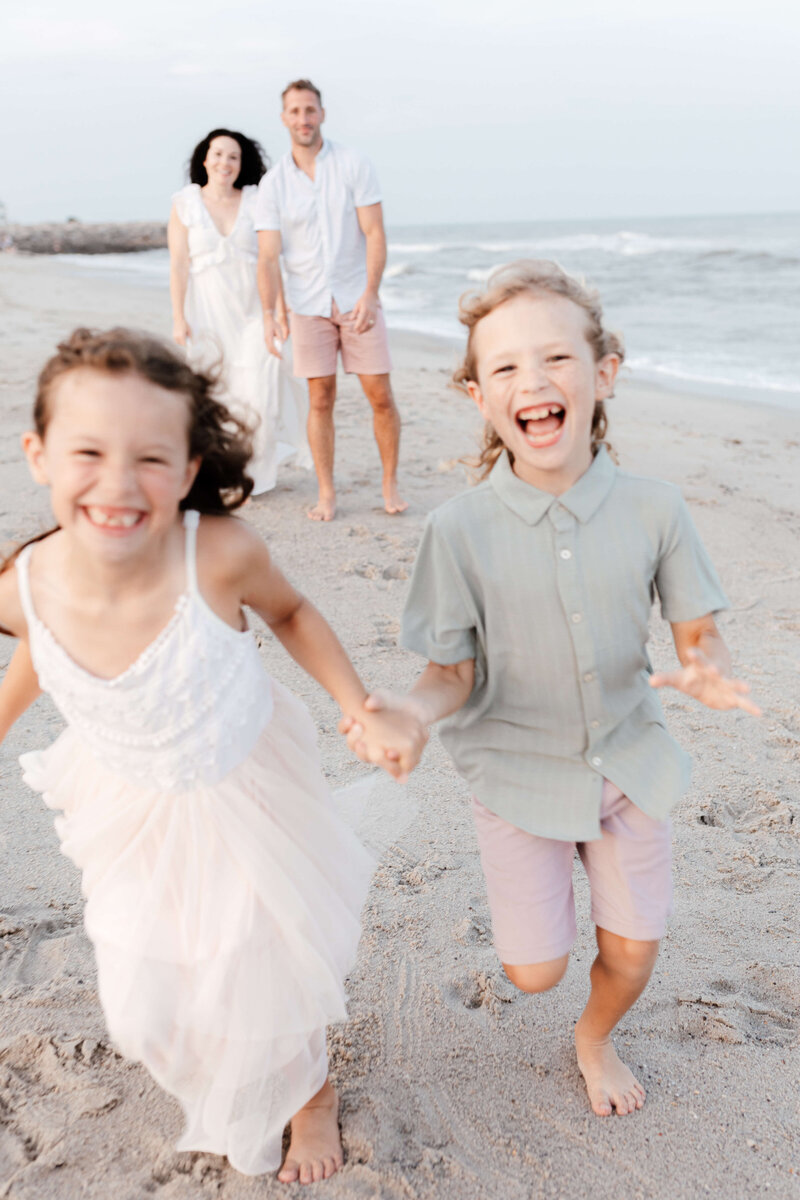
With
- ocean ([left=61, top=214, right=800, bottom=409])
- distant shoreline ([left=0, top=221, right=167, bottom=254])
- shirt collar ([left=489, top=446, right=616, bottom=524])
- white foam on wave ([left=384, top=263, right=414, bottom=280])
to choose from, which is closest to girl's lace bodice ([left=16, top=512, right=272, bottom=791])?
shirt collar ([left=489, top=446, right=616, bottom=524])

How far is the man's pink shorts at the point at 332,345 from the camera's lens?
5.27 meters

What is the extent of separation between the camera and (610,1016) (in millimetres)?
2025

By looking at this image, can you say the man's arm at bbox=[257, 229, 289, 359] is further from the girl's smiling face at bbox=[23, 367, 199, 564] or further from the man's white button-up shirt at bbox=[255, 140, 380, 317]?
the girl's smiling face at bbox=[23, 367, 199, 564]

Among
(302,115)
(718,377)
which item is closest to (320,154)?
(302,115)

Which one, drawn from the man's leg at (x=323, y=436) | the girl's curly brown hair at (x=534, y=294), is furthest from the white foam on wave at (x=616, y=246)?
the girl's curly brown hair at (x=534, y=294)

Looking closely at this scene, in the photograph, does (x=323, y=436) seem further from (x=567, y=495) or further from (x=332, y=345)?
(x=567, y=495)

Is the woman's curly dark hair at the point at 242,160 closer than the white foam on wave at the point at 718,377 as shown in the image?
Yes

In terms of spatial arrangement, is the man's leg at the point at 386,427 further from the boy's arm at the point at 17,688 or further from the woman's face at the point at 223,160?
the boy's arm at the point at 17,688

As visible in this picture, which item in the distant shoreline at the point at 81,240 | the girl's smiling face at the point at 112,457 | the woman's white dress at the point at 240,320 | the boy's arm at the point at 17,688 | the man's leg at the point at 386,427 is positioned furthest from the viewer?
the distant shoreline at the point at 81,240

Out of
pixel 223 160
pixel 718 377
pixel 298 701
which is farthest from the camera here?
pixel 718 377

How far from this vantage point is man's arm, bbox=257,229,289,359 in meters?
5.19

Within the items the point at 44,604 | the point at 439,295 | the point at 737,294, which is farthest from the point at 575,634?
the point at 439,295

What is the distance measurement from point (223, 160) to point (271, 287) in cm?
78

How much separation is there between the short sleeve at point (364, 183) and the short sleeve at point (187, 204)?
1.08 meters
